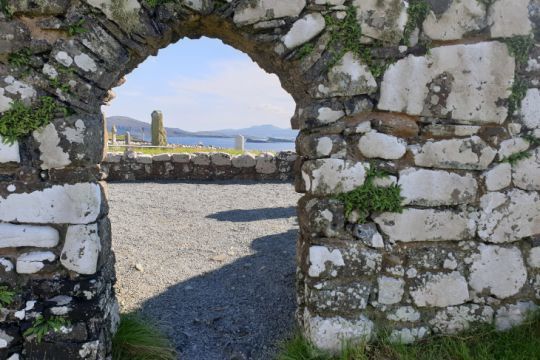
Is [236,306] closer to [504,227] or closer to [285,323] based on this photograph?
[285,323]

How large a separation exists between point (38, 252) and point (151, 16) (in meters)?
1.57

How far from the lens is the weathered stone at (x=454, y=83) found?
8.13 ft

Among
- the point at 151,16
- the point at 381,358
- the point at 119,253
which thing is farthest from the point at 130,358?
the point at 119,253

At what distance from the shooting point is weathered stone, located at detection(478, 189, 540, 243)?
8.50 ft

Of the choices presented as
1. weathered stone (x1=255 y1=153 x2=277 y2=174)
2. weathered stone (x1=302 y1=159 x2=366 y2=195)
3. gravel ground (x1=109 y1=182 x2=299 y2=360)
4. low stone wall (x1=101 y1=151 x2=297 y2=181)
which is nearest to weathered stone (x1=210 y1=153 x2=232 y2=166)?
low stone wall (x1=101 y1=151 x2=297 y2=181)

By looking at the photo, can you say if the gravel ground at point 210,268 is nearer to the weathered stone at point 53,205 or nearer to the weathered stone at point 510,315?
the weathered stone at point 53,205

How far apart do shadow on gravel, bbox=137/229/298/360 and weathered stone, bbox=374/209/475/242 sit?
4.07 ft

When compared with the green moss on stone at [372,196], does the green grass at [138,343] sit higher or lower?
lower

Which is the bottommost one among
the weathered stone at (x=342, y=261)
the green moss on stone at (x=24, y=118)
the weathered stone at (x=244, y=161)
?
the weathered stone at (x=342, y=261)

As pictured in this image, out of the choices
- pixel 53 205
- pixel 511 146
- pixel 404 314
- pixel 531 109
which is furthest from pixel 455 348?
pixel 53 205

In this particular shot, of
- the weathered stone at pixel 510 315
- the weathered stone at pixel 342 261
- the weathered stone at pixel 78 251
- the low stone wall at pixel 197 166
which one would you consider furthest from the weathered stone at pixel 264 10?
the low stone wall at pixel 197 166

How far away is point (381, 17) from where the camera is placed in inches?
95.1

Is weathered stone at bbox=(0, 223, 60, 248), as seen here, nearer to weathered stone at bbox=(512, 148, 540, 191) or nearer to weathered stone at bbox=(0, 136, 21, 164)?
weathered stone at bbox=(0, 136, 21, 164)

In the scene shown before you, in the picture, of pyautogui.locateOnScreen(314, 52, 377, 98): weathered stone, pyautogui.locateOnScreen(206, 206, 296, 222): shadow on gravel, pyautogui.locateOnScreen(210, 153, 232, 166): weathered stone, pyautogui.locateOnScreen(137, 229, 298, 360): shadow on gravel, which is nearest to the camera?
pyautogui.locateOnScreen(314, 52, 377, 98): weathered stone
